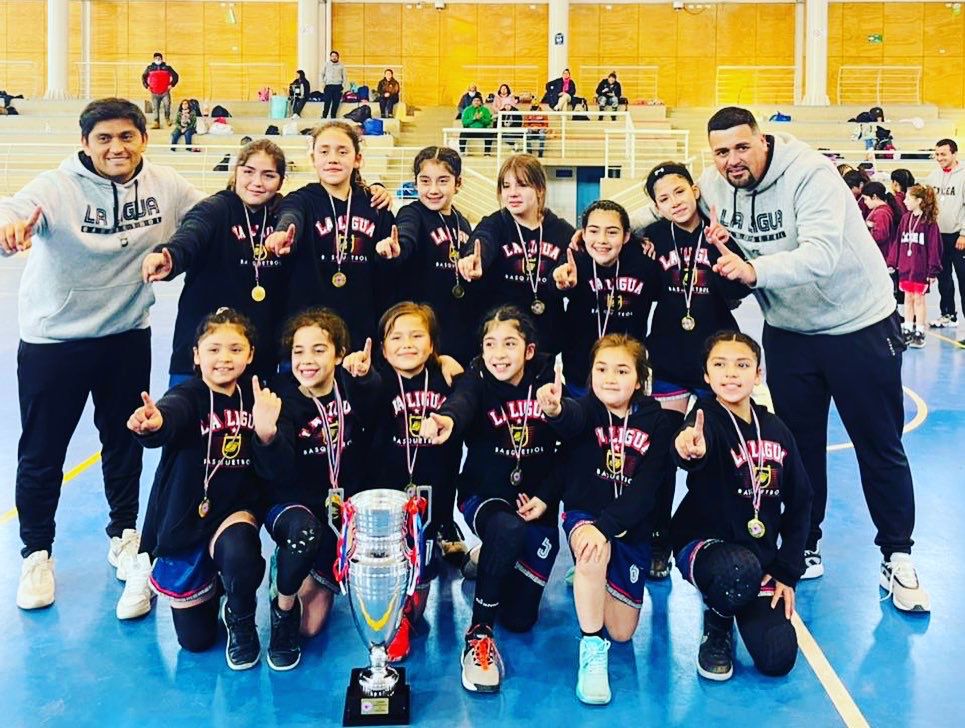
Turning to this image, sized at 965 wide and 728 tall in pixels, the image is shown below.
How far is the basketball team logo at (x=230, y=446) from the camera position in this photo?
347 cm

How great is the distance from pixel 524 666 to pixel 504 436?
86 centimetres

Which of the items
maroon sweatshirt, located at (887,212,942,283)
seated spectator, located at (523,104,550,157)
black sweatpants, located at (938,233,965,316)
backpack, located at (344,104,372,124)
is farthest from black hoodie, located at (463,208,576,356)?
backpack, located at (344,104,372,124)

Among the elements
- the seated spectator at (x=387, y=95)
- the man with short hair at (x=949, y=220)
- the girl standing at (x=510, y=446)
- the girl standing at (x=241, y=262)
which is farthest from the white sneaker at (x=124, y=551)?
the seated spectator at (x=387, y=95)

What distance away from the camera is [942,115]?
24.4 m

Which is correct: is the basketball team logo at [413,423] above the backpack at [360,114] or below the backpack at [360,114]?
below

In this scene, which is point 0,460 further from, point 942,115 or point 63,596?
point 942,115

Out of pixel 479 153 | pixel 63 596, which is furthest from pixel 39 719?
pixel 479 153

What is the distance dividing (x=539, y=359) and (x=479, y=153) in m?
17.2

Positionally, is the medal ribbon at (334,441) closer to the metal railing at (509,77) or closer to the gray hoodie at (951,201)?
the gray hoodie at (951,201)

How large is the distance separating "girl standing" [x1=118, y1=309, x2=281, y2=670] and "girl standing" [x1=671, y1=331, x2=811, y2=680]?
1.55 metres

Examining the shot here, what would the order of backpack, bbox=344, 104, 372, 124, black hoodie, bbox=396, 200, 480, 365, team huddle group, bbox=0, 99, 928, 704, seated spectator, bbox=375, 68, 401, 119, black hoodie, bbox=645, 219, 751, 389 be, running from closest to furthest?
1. team huddle group, bbox=0, 99, 928, 704
2. black hoodie, bbox=645, 219, 751, 389
3. black hoodie, bbox=396, 200, 480, 365
4. backpack, bbox=344, 104, 372, 124
5. seated spectator, bbox=375, 68, 401, 119

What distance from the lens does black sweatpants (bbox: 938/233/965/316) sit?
10180mm

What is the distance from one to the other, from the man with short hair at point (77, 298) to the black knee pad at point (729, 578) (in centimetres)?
216

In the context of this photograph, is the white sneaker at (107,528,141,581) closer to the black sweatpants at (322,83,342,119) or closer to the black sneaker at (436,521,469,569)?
the black sneaker at (436,521,469,569)
